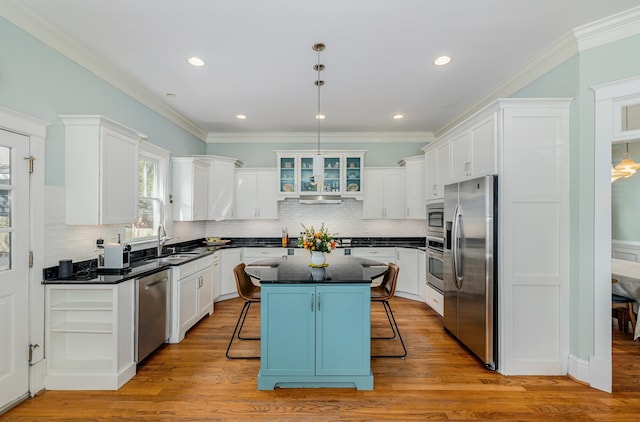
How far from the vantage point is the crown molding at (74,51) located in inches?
87.8

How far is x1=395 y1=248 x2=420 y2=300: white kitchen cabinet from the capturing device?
5.10 m

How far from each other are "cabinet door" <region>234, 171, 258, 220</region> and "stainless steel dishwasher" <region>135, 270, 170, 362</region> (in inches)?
91.2

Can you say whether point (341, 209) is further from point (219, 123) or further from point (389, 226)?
point (219, 123)

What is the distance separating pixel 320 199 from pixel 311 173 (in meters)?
0.68

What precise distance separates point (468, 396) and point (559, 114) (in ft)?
8.67

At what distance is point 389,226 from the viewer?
19.2 feet

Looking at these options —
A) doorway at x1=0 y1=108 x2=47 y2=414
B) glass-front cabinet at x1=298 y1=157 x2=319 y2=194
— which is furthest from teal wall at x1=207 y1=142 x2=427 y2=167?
doorway at x1=0 y1=108 x2=47 y2=414

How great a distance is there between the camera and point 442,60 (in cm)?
303

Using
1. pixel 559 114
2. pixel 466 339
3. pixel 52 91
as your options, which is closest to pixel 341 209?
pixel 466 339

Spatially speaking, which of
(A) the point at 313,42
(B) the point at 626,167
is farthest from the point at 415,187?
(A) the point at 313,42

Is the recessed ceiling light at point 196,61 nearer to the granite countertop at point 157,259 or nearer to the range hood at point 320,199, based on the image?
the granite countertop at point 157,259

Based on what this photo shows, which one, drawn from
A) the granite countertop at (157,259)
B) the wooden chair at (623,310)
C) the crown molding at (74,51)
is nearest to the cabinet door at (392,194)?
the granite countertop at (157,259)

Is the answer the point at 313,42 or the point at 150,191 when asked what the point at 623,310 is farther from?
the point at 150,191

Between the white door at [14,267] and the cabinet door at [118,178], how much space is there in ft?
1.74
